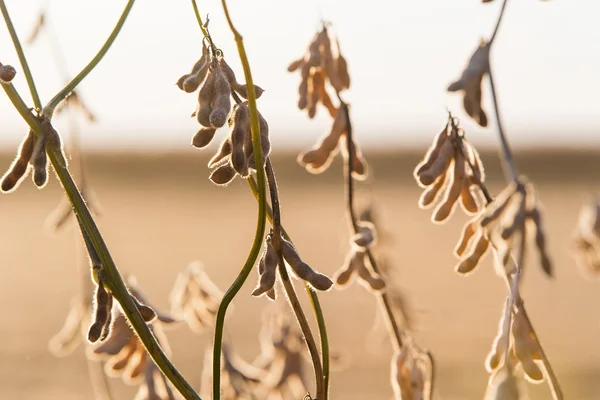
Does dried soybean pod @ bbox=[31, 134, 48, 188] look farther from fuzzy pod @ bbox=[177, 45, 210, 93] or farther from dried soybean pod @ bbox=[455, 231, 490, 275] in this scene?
dried soybean pod @ bbox=[455, 231, 490, 275]

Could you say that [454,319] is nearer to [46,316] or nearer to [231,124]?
[46,316]

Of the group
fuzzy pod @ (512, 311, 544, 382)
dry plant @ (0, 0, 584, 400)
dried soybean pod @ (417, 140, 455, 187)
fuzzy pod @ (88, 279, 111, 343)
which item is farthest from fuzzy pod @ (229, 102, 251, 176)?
fuzzy pod @ (512, 311, 544, 382)

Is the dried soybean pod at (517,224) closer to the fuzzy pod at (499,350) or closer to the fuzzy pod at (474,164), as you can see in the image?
the fuzzy pod at (499,350)

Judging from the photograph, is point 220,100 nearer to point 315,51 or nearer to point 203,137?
point 203,137

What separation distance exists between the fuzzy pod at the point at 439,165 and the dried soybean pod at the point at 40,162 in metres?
0.54

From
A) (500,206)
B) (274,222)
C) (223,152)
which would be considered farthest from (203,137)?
(500,206)

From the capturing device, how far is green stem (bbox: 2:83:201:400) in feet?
4.02

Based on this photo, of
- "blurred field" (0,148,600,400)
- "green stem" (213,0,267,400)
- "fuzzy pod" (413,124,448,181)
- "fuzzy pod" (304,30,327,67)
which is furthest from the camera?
"blurred field" (0,148,600,400)

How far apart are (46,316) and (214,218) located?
30.1 feet

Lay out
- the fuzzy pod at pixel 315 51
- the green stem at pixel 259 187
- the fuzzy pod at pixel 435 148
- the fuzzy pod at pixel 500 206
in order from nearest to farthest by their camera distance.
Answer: the green stem at pixel 259 187
the fuzzy pod at pixel 500 206
the fuzzy pod at pixel 435 148
the fuzzy pod at pixel 315 51

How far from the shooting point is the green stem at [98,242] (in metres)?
1.23

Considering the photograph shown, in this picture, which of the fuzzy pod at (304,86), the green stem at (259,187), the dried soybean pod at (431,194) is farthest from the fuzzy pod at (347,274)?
the green stem at (259,187)

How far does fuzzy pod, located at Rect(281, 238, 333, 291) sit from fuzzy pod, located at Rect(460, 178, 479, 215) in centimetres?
38

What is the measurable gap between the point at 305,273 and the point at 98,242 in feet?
0.82
